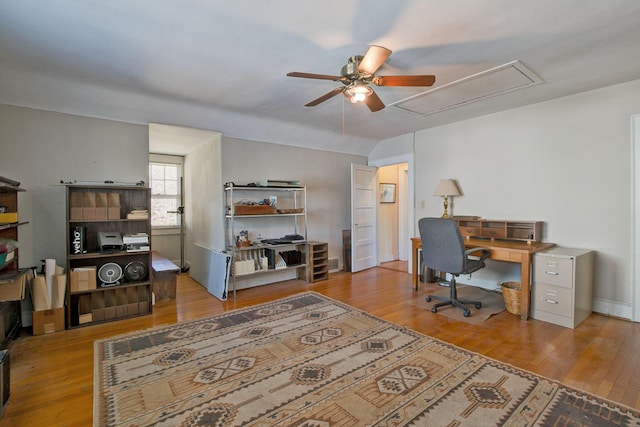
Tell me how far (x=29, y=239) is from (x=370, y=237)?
4.68 m

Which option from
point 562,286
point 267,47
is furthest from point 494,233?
point 267,47

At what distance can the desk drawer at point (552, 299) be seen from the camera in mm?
2916

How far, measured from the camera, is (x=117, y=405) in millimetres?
1827

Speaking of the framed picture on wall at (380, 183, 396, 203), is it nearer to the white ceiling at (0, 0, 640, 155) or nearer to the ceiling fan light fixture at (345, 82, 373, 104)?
the white ceiling at (0, 0, 640, 155)

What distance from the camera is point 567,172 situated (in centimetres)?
346

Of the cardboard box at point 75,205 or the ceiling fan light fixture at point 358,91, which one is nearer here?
the ceiling fan light fixture at point 358,91

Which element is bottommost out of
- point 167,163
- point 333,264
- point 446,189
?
point 333,264

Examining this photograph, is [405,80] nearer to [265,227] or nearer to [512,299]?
[512,299]

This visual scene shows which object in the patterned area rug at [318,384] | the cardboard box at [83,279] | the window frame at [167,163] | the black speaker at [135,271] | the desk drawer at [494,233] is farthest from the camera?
the window frame at [167,163]

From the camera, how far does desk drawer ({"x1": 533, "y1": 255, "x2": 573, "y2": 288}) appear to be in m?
2.91

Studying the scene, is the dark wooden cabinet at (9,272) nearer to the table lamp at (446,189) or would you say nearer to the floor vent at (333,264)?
the floor vent at (333,264)

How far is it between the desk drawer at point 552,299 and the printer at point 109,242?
4530mm

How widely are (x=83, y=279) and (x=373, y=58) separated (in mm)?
3468

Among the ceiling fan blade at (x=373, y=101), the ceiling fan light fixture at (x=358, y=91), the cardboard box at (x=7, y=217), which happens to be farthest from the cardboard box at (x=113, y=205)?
the ceiling fan blade at (x=373, y=101)
